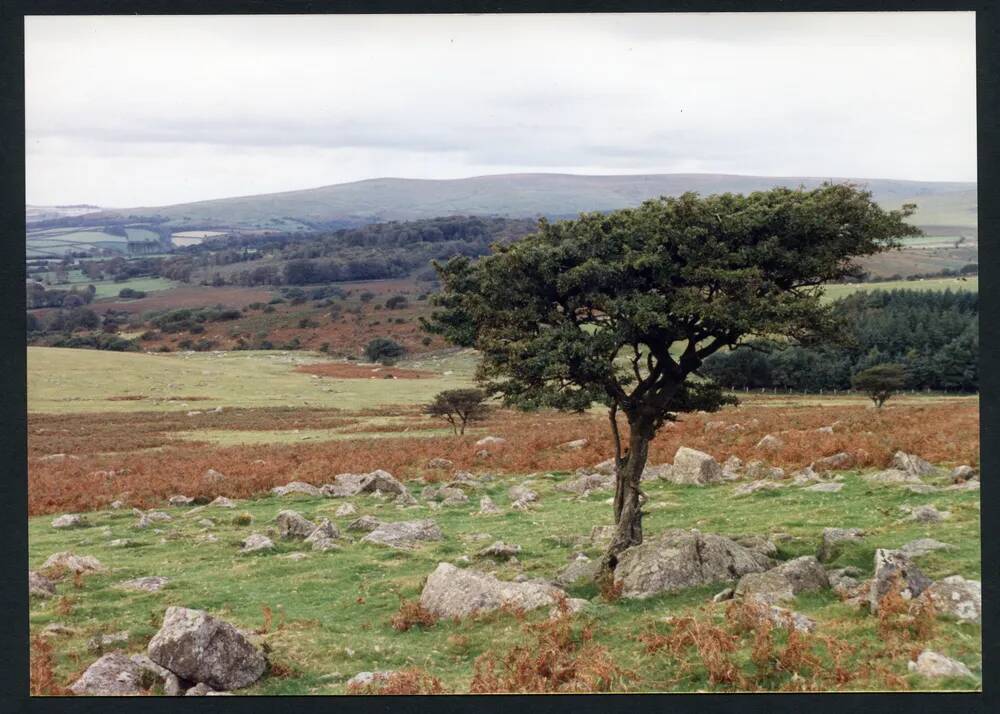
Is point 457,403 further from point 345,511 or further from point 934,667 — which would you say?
point 934,667

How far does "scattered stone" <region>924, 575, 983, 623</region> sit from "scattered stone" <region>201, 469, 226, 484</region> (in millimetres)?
25213

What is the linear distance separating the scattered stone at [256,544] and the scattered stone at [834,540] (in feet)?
45.6

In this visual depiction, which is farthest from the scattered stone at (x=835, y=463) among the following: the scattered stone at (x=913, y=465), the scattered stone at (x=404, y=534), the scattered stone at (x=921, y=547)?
the scattered stone at (x=404, y=534)

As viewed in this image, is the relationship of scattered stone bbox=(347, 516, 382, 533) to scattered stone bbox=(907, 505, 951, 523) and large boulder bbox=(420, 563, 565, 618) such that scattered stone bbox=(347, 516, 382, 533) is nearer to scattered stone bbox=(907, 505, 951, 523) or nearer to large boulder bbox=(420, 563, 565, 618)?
large boulder bbox=(420, 563, 565, 618)

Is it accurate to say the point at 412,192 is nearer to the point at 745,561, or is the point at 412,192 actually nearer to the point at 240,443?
the point at 240,443

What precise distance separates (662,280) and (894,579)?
730 cm

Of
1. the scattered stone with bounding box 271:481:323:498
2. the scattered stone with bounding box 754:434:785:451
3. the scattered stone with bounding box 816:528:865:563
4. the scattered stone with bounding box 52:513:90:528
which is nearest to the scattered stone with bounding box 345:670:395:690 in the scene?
the scattered stone with bounding box 816:528:865:563

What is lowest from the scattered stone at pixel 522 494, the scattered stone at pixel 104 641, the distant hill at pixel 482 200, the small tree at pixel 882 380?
the scattered stone at pixel 104 641

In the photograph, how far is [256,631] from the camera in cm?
1662

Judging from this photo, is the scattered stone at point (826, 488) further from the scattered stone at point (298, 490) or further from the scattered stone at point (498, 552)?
the scattered stone at point (298, 490)

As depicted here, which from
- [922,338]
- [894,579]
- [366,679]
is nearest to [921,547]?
Answer: [894,579]

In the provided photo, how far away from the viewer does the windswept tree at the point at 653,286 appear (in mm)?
17297

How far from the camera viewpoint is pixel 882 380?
41.9 m

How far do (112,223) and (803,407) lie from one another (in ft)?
125
